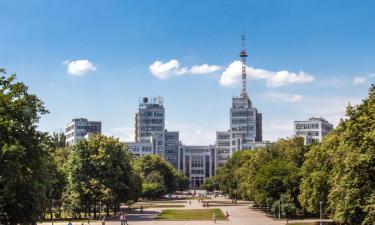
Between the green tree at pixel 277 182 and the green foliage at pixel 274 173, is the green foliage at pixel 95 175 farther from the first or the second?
the green foliage at pixel 274 173

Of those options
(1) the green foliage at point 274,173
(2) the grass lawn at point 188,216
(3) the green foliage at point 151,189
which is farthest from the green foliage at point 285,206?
(3) the green foliage at point 151,189

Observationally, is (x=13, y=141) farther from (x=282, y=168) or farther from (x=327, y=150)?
(x=282, y=168)

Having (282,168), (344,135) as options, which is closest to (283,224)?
(282,168)

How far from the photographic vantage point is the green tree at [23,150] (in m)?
41.5

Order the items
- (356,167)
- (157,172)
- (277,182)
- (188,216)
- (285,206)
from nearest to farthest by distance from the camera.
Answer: (356,167) → (285,206) → (277,182) → (188,216) → (157,172)

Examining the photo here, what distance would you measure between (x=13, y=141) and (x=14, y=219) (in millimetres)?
6575

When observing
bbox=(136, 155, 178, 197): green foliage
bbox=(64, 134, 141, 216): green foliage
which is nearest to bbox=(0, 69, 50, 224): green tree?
bbox=(64, 134, 141, 216): green foliage

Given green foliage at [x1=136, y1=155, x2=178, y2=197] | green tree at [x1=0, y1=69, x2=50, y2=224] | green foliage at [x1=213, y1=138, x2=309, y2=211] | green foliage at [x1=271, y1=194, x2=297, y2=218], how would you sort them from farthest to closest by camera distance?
green foliage at [x1=136, y1=155, x2=178, y2=197] < green foliage at [x1=213, y1=138, x2=309, y2=211] < green foliage at [x1=271, y1=194, x2=297, y2=218] < green tree at [x1=0, y1=69, x2=50, y2=224]

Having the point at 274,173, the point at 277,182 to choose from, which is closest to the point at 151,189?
the point at 274,173

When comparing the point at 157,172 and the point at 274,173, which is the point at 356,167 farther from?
the point at 157,172

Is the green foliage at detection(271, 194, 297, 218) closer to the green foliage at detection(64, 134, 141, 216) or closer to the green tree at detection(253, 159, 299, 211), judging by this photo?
the green tree at detection(253, 159, 299, 211)

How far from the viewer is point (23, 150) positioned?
41.3 metres

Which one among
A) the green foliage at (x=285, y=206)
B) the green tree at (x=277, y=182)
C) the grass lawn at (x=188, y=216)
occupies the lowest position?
the grass lawn at (x=188, y=216)

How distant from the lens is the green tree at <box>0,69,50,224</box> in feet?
136
